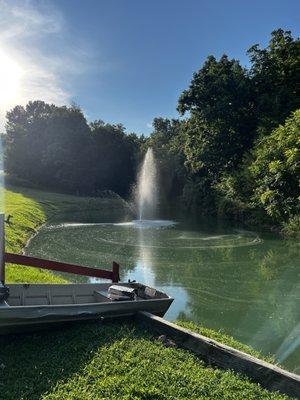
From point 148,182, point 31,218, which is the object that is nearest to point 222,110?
point 31,218

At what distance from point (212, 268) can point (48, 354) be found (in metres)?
12.3

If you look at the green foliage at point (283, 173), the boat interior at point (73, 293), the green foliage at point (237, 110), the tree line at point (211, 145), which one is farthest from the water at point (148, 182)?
the boat interior at point (73, 293)

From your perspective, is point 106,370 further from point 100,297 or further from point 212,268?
point 212,268

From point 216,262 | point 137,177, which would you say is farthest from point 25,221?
point 137,177

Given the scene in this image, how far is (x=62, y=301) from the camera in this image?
9.70m

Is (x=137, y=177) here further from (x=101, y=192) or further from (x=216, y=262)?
(x=216, y=262)

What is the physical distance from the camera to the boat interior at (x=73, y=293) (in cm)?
911

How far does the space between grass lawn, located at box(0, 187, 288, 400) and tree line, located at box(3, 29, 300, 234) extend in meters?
16.9

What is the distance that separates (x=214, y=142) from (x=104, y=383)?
3841 centimetres

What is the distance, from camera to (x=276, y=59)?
4191 cm

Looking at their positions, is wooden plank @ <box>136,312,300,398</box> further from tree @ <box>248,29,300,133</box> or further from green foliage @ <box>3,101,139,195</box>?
green foliage @ <box>3,101,139,195</box>

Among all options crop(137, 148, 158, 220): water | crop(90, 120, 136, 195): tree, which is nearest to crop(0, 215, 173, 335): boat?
crop(137, 148, 158, 220): water

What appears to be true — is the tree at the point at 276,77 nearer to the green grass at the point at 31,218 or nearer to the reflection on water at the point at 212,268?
the reflection on water at the point at 212,268

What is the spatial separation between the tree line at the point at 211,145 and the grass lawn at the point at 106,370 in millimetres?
16914
